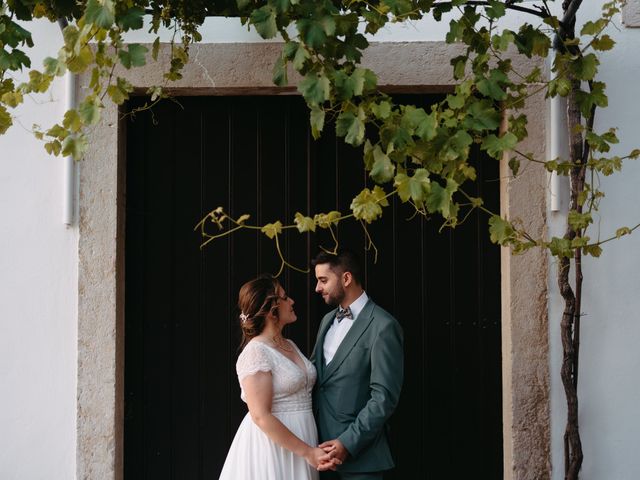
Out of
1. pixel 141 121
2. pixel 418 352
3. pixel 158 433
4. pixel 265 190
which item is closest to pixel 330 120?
pixel 265 190

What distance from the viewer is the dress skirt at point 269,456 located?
3.68 metres

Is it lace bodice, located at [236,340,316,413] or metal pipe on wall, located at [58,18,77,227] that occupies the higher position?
metal pipe on wall, located at [58,18,77,227]

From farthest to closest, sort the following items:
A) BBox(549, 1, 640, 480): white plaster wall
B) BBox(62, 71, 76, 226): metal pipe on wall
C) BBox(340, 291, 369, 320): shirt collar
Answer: BBox(62, 71, 76, 226): metal pipe on wall
BBox(549, 1, 640, 480): white plaster wall
BBox(340, 291, 369, 320): shirt collar

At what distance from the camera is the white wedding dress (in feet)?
12.1

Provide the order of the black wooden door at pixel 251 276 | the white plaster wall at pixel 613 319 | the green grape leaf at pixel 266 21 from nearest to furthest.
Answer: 1. the green grape leaf at pixel 266 21
2. the white plaster wall at pixel 613 319
3. the black wooden door at pixel 251 276

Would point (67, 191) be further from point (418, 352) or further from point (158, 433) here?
point (418, 352)

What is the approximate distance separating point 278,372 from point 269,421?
21cm

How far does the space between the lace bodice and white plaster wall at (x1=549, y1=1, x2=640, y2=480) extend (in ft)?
4.04

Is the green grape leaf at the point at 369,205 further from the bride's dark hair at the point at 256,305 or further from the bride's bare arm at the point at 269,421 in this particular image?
the bride's bare arm at the point at 269,421

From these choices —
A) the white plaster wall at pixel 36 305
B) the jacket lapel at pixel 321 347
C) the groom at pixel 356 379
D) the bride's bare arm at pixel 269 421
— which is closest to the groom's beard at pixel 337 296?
the groom at pixel 356 379

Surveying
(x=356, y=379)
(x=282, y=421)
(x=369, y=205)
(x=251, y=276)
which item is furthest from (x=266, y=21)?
(x=251, y=276)

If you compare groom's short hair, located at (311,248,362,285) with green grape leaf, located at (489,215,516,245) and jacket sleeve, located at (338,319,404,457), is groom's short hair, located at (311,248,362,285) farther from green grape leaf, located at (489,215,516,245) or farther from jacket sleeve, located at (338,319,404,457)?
green grape leaf, located at (489,215,516,245)

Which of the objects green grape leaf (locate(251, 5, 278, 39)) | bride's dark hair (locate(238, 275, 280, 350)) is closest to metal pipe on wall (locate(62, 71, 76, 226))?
bride's dark hair (locate(238, 275, 280, 350))

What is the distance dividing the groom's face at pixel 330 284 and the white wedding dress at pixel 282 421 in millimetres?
375
